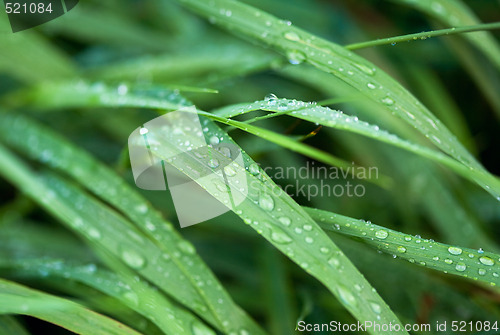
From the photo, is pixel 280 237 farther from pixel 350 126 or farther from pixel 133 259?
pixel 133 259

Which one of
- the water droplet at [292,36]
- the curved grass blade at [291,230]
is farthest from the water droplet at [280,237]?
the water droplet at [292,36]

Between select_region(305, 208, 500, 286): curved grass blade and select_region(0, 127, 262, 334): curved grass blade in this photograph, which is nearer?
select_region(305, 208, 500, 286): curved grass blade

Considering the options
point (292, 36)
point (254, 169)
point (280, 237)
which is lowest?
point (280, 237)

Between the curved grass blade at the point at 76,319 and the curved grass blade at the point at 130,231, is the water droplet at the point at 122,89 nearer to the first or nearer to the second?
the curved grass blade at the point at 130,231

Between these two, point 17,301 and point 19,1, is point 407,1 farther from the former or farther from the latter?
point 19,1

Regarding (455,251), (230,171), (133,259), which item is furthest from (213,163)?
(455,251)

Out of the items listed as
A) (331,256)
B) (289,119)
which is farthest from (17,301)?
(289,119)

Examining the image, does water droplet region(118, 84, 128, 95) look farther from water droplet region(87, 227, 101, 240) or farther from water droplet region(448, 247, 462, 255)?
water droplet region(448, 247, 462, 255)

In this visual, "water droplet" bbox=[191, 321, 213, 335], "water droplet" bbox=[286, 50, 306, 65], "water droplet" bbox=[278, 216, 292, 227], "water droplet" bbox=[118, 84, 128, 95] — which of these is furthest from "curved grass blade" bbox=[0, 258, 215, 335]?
"water droplet" bbox=[286, 50, 306, 65]
